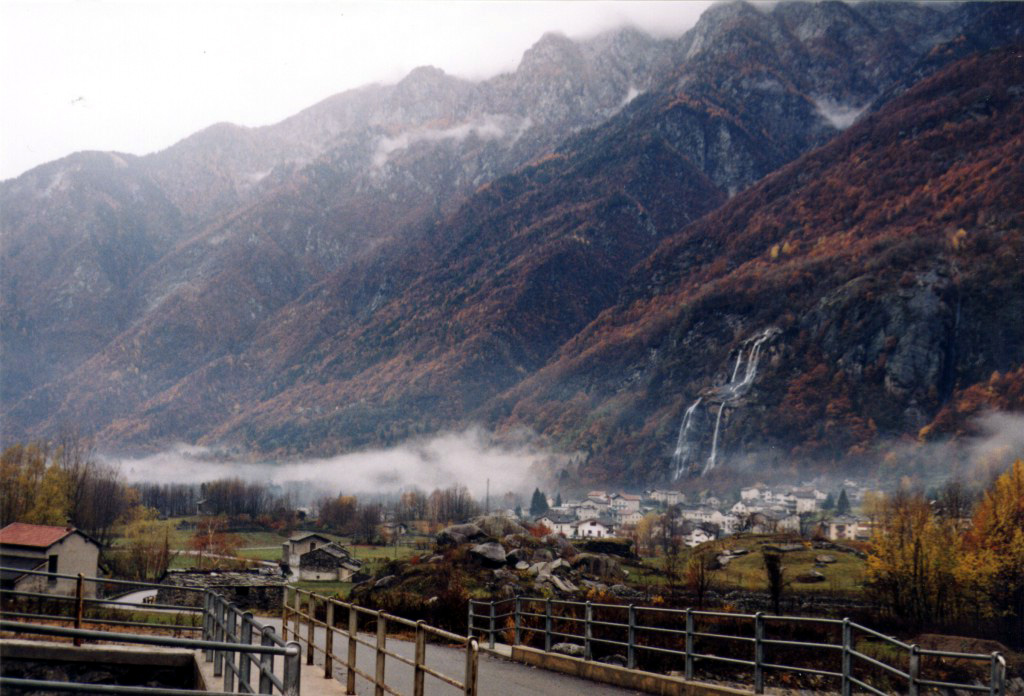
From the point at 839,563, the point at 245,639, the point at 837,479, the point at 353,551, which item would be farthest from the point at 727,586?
the point at 837,479

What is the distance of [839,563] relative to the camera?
109 metres

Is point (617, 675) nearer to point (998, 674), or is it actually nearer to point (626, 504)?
point (998, 674)

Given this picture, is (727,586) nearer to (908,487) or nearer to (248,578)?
(248,578)

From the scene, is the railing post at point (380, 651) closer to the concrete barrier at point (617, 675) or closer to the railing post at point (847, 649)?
the concrete barrier at point (617, 675)

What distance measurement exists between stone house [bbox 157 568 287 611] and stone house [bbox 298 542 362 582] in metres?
18.0

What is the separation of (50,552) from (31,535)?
6.70 ft

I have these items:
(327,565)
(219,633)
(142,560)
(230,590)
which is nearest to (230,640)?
(219,633)

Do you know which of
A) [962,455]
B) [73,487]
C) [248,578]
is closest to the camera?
[248,578]

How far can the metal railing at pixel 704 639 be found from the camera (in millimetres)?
14391

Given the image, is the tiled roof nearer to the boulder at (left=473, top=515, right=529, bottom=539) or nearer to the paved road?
the boulder at (left=473, top=515, right=529, bottom=539)

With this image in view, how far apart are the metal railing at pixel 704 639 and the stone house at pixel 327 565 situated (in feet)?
101

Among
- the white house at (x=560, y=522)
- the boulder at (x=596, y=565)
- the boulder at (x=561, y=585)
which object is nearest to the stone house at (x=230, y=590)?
the boulder at (x=561, y=585)

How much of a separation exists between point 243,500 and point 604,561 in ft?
335

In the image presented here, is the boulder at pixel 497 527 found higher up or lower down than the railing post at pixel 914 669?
lower down
